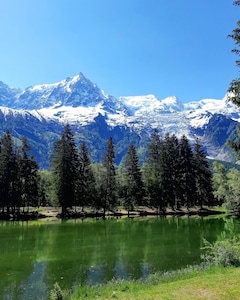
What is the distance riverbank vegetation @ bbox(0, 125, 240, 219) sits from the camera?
77.4m

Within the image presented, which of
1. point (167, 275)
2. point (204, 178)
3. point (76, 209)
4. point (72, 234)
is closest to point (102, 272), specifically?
point (167, 275)

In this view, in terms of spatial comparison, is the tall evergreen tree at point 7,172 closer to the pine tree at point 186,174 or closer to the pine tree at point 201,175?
the pine tree at point 186,174

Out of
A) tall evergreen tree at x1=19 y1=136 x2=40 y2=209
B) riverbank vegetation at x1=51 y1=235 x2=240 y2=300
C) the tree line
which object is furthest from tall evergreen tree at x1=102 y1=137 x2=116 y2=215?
riverbank vegetation at x1=51 y1=235 x2=240 y2=300

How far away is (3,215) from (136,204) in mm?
30307

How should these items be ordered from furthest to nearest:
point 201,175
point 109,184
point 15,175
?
point 201,175 → point 109,184 → point 15,175

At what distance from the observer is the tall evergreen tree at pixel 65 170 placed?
249 ft

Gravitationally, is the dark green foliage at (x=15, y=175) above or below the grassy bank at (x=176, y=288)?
above

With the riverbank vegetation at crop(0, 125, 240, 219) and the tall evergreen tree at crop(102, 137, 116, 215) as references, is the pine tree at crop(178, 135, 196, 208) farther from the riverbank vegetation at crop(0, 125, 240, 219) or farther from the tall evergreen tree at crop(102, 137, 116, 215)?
the tall evergreen tree at crop(102, 137, 116, 215)

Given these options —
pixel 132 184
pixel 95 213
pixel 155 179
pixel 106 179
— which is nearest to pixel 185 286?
pixel 95 213

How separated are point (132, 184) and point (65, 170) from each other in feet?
54.6

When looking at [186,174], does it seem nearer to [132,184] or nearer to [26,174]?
[132,184]

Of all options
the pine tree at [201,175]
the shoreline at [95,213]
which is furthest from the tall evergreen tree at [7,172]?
the pine tree at [201,175]

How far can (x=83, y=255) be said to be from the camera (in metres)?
32.9

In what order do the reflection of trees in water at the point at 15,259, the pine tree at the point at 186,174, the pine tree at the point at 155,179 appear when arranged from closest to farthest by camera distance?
the reflection of trees in water at the point at 15,259 → the pine tree at the point at 155,179 → the pine tree at the point at 186,174
